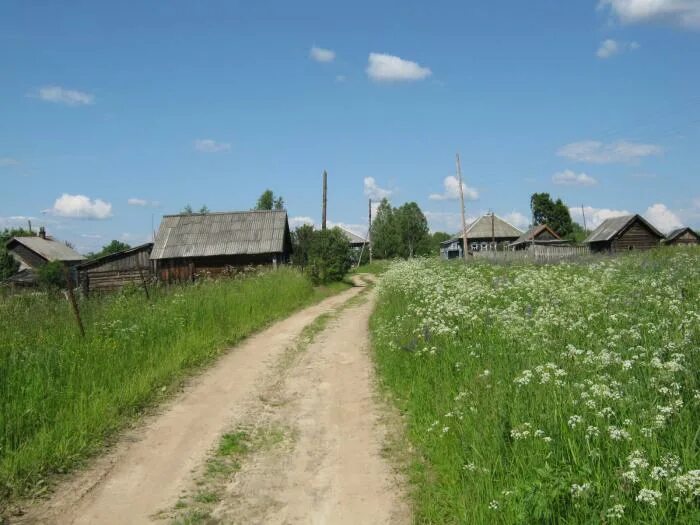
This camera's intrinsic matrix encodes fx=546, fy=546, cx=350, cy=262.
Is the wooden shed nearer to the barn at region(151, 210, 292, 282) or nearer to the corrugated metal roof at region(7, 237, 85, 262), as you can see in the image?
the barn at region(151, 210, 292, 282)

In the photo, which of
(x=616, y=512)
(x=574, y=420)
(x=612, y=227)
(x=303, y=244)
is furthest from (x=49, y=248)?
(x=616, y=512)

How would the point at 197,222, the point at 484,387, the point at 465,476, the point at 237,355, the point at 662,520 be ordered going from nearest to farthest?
the point at 662,520
the point at 465,476
the point at 484,387
the point at 237,355
the point at 197,222

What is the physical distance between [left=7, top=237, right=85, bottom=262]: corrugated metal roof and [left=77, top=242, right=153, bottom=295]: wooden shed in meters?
27.2

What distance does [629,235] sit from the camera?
1866 inches

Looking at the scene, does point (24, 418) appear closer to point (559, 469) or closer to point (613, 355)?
point (559, 469)

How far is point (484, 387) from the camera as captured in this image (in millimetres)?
6164

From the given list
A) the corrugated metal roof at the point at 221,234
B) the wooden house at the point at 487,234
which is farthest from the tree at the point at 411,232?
the corrugated metal roof at the point at 221,234

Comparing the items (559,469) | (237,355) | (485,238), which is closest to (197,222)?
(237,355)

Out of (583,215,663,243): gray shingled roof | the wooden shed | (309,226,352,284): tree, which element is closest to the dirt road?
the wooden shed

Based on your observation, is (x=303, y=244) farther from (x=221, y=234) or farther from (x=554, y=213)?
A: (x=554, y=213)

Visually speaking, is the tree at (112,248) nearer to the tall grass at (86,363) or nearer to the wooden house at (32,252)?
the wooden house at (32,252)

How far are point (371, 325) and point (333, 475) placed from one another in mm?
9637

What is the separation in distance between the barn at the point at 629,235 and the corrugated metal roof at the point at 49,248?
2165 inches

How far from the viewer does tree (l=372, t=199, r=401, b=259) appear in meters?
84.2
